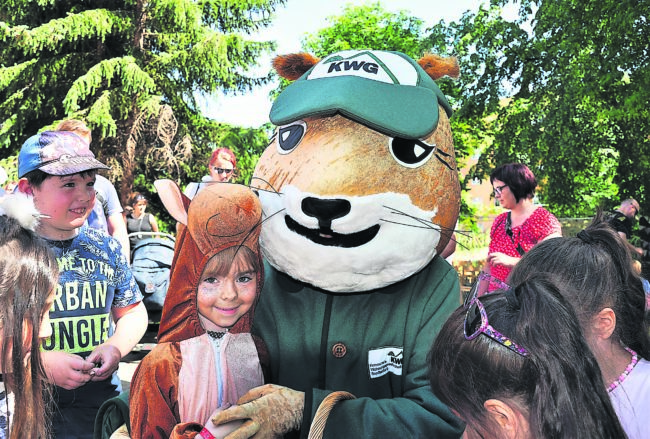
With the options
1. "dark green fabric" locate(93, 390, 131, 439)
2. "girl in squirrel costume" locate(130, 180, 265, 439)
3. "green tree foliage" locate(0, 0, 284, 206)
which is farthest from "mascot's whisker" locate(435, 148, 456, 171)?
"green tree foliage" locate(0, 0, 284, 206)

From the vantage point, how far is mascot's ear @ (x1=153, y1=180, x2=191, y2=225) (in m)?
1.88

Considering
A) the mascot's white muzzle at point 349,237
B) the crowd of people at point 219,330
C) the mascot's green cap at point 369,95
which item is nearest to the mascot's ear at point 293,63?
the mascot's green cap at point 369,95

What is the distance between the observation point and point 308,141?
200cm

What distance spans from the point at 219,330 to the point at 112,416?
43 centimetres

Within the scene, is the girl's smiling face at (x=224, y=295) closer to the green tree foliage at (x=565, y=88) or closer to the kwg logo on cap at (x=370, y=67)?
the kwg logo on cap at (x=370, y=67)

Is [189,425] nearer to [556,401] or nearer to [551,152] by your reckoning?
[556,401]

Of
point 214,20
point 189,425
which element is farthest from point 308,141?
point 214,20

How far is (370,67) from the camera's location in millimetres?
2055

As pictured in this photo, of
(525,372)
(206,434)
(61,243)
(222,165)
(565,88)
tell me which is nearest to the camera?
(525,372)

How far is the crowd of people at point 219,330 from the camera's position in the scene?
55.9 inches

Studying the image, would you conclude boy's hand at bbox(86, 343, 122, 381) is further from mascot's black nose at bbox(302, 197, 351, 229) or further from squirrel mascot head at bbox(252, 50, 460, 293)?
mascot's black nose at bbox(302, 197, 351, 229)

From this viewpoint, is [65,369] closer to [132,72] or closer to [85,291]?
[85,291]

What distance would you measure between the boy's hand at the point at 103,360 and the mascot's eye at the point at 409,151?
4.37ft

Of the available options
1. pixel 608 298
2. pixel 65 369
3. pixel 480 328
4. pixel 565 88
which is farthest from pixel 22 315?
pixel 565 88
